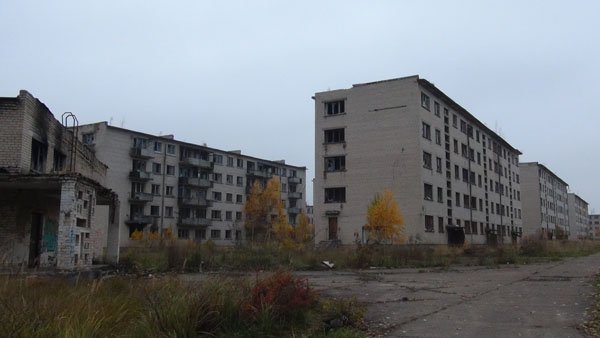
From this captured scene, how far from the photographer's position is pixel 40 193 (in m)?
21.7

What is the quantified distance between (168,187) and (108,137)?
488 inches

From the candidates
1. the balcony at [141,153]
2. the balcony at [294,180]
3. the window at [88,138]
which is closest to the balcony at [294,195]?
the balcony at [294,180]

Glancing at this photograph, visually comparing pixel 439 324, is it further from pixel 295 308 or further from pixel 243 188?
pixel 243 188

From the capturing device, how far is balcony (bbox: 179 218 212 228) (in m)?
78.8

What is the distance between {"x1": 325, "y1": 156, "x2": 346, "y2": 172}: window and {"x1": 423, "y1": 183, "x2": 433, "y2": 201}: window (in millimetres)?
8678

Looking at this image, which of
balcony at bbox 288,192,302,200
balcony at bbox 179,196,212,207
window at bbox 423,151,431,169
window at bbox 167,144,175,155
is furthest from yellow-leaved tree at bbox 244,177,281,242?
window at bbox 423,151,431,169

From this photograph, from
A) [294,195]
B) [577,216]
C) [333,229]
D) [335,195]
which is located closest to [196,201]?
[294,195]

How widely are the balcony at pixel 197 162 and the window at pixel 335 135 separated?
102ft

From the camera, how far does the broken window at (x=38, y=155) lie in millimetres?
21019

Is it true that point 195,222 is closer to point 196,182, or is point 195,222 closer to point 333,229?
point 196,182

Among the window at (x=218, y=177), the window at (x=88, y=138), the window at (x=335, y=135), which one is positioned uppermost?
the window at (x=88, y=138)

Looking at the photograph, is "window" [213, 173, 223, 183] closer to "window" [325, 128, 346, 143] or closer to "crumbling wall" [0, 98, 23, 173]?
"window" [325, 128, 346, 143]

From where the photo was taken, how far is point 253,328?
27.9 ft

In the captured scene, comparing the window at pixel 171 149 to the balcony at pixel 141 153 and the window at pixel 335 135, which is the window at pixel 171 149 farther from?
the window at pixel 335 135
